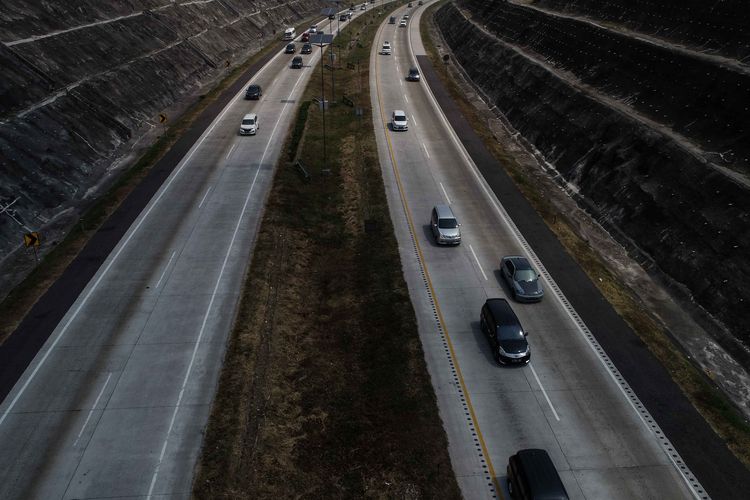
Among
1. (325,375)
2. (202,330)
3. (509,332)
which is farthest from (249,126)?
(509,332)

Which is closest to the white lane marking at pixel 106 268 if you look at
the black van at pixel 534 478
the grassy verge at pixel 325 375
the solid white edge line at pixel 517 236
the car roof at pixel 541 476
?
the grassy verge at pixel 325 375

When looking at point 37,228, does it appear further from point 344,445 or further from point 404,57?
point 404,57

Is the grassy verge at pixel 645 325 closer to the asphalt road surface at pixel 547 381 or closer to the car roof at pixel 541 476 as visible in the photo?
the asphalt road surface at pixel 547 381

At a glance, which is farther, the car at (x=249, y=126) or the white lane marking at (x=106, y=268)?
the car at (x=249, y=126)

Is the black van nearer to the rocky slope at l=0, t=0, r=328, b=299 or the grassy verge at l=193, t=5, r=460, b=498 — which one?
the grassy verge at l=193, t=5, r=460, b=498

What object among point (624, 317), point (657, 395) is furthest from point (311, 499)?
point (624, 317)

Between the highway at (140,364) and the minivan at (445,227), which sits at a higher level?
the highway at (140,364)

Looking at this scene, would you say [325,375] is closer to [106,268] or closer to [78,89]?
[106,268]
